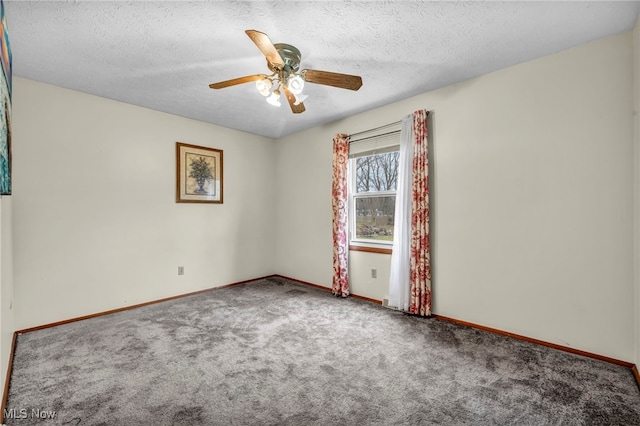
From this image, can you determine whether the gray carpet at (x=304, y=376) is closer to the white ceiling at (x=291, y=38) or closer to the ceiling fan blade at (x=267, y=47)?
the ceiling fan blade at (x=267, y=47)

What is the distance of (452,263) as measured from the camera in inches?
117

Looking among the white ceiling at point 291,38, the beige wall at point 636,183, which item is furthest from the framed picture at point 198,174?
the beige wall at point 636,183

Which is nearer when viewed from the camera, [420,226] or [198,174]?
[420,226]

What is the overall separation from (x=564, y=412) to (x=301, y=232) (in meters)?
3.55

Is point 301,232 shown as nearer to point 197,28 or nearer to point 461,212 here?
point 461,212

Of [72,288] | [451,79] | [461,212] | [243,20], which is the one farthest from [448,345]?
[72,288]

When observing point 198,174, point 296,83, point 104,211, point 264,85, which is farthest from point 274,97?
point 104,211

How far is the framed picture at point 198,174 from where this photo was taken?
385cm

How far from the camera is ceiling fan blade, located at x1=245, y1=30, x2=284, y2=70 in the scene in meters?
1.58

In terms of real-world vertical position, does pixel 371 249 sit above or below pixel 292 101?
below

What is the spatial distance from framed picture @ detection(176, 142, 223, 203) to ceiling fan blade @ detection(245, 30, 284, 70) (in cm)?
244

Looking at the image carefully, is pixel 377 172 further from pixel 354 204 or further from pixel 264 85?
pixel 264 85

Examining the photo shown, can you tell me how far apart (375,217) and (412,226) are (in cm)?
76

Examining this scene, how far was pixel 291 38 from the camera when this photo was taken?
213 cm
